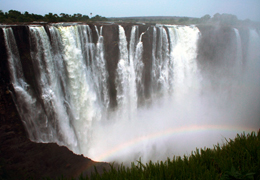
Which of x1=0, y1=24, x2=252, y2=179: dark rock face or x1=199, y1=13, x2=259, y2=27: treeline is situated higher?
x1=199, y1=13, x2=259, y2=27: treeline

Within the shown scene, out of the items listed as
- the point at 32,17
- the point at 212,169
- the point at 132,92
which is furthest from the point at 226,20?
the point at 212,169

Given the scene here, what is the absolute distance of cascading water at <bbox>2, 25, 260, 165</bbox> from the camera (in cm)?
A: 919

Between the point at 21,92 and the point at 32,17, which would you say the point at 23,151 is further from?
the point at 32,17

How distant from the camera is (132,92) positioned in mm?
13453

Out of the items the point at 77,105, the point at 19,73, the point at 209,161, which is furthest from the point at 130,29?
the point at 209,161

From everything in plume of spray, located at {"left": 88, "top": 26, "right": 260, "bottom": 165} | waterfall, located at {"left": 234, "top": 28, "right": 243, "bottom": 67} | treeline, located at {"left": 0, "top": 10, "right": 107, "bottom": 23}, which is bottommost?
plume of spray, located at {"left": 88, "top": 26, "right": 260, "bottom": 165}

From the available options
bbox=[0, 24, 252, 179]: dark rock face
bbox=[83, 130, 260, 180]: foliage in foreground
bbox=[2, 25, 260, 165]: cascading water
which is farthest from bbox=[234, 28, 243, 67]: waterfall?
bbox=[83, 130, 260, 180]: foliage in foreground

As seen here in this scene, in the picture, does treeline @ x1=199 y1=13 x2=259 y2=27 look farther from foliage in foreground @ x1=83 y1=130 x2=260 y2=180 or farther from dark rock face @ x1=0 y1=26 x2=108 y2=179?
foliage in foreground @ x1=83 y1=130 x2=260 y2=180

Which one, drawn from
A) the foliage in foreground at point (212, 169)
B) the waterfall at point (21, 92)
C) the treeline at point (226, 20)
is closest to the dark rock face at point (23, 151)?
the waterfall at point (21, 92)

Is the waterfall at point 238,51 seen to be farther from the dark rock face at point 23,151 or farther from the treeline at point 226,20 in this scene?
the dark rock face at point 23,151

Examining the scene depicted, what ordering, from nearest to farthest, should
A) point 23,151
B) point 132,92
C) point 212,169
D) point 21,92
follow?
point 212,169 < point 23,151 < point 21,92 < point 132,92

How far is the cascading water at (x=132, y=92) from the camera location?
362 inches

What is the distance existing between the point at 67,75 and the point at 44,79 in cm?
132

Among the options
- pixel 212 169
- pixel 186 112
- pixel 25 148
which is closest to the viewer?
pixel 212 169
